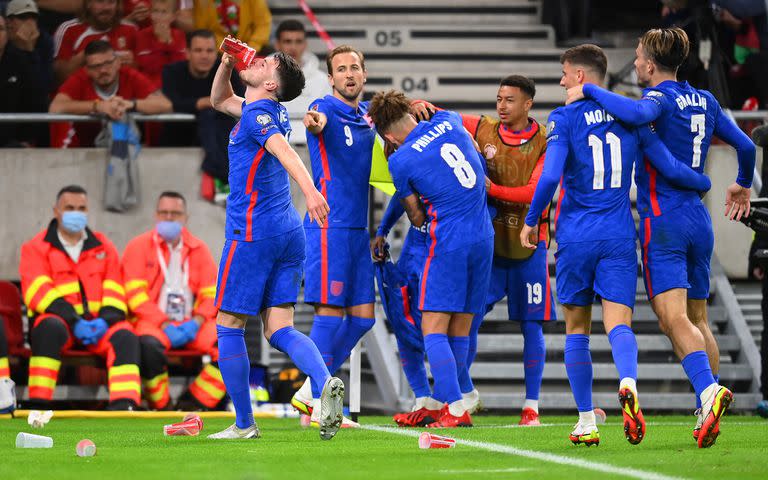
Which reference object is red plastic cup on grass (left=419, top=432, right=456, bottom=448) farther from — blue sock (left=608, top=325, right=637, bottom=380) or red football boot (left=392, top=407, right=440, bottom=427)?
red football boot (left=392, top=407, right=440, bottom=427)

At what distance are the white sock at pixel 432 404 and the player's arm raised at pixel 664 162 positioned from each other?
2464 millimetres

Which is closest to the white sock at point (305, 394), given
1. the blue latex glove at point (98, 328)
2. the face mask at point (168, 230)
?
the blue latex glove at point (98, 328)

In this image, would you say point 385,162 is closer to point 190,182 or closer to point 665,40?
point 665,40

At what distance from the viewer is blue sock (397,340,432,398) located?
9.30 meters

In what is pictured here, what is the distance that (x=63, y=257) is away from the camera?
36.2 feet

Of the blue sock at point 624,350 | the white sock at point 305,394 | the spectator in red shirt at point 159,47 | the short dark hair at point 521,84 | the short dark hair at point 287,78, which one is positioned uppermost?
the spectator in red shirt at point 159,47

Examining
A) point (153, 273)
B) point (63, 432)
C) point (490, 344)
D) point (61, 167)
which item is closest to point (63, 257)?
point (153, 273)

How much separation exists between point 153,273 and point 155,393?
3.51ft

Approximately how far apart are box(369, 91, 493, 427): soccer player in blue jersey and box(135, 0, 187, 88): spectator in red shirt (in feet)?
17.9

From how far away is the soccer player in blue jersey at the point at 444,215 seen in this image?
8.30 meters

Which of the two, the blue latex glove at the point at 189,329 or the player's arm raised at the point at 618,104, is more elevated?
the player's arm raised at the point at 618,104

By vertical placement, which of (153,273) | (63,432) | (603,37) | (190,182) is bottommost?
(63,432)

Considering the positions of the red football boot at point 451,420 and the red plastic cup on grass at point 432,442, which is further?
the red football boot at point 451,420

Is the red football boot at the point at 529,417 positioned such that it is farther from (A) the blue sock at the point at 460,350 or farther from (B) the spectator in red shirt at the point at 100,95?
(B) the spectator in red shirt at the point at 100,95
